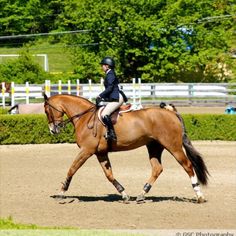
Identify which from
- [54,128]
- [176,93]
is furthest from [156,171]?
[176,93]

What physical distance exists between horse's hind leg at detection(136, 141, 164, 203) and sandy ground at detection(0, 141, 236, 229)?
0.73 feet

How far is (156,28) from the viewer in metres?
48.9

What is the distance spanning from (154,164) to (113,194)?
4.12ft

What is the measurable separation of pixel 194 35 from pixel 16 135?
26.5 metres

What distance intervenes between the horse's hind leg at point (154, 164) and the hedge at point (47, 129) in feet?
35.8

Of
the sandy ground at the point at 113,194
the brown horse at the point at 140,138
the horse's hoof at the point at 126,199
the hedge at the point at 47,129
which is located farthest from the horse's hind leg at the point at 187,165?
the hedge at the point at 47,129

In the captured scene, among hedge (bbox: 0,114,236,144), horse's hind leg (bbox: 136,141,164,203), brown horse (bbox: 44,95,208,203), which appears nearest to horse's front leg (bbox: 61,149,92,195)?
brown horse (bbox: 44,95,208,203)

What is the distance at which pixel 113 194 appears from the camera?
1595cm

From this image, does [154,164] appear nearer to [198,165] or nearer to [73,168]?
[198,165]

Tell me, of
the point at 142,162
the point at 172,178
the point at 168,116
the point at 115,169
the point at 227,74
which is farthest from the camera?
the point at 227,74

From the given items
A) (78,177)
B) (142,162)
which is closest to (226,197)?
(78,177)

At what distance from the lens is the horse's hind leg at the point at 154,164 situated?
48.5 ft

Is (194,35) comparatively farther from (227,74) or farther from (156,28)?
(227,74)

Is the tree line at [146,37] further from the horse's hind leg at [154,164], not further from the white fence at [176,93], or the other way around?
the horse's hind leg at [154,164]
